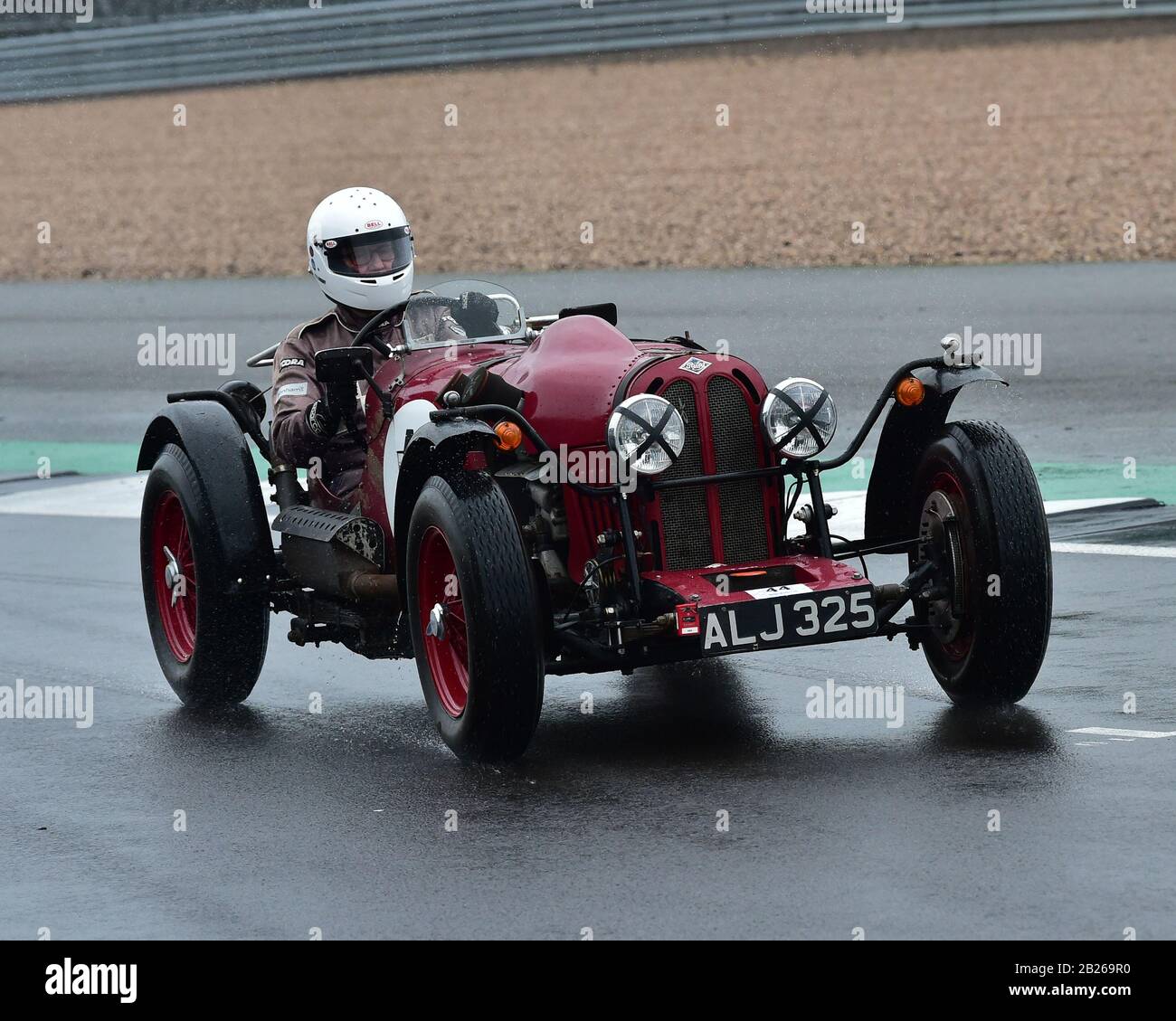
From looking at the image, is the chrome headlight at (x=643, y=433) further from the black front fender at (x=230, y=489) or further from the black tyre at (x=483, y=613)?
the black front fender at (x=230, y=489)

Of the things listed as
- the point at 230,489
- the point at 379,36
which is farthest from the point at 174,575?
the point at 379,36

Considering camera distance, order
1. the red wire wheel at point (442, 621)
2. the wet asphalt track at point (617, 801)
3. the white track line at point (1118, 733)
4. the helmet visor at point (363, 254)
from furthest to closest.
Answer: the helmet visor at point (363, 254) → the red wire wheel at point (442, 621) → the white track line at point (1118, 733) → the wet asphalt track at point (617, 801)

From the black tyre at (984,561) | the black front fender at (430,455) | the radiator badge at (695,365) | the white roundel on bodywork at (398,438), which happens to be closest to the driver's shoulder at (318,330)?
the white roundel on bodywork at (398,438)

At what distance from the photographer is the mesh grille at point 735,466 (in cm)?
730

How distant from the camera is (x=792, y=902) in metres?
5.61

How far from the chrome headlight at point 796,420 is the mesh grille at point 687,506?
25 centimetres

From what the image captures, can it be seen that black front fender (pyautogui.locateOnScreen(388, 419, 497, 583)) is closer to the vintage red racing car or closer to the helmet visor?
the vintage red racing car

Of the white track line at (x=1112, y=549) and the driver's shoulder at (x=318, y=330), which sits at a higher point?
the driver's shoulder at (x=318, y=330)

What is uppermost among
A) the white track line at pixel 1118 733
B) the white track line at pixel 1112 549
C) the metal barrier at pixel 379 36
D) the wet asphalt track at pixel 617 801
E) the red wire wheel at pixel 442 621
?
the metal barrier at pixel 379 36

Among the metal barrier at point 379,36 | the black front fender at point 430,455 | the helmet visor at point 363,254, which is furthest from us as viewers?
the metal barrier at point 379,36

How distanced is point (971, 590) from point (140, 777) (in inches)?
112
